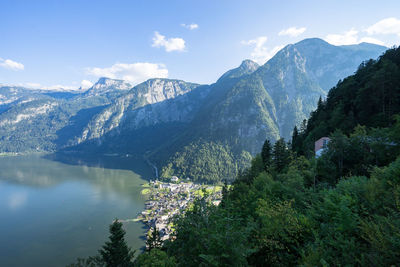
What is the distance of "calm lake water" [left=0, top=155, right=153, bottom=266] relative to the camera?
2056 inches

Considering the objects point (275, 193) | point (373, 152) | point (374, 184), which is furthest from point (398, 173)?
point (373, 152)

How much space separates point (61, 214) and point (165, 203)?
3899 centimetres

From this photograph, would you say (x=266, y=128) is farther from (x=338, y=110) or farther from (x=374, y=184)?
(x=374, y=184)

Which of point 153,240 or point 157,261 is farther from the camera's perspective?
point 153,240

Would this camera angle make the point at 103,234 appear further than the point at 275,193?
Yes

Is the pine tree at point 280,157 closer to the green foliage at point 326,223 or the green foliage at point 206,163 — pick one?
the green foliage at point 326,223

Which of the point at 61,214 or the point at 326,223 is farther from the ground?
the point at 326,223

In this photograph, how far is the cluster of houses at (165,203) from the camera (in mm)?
63784

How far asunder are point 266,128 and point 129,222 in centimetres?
15868

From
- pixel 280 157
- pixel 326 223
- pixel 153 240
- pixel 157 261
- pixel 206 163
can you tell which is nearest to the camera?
pixel 326 223

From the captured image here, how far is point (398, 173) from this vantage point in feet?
30.7

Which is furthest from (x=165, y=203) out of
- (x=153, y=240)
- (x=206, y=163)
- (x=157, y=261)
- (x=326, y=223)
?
(x=326, y=223)

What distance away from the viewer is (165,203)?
84938 millimetres

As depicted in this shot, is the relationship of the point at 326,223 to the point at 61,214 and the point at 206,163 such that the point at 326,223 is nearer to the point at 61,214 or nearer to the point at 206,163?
the point at 61,214
